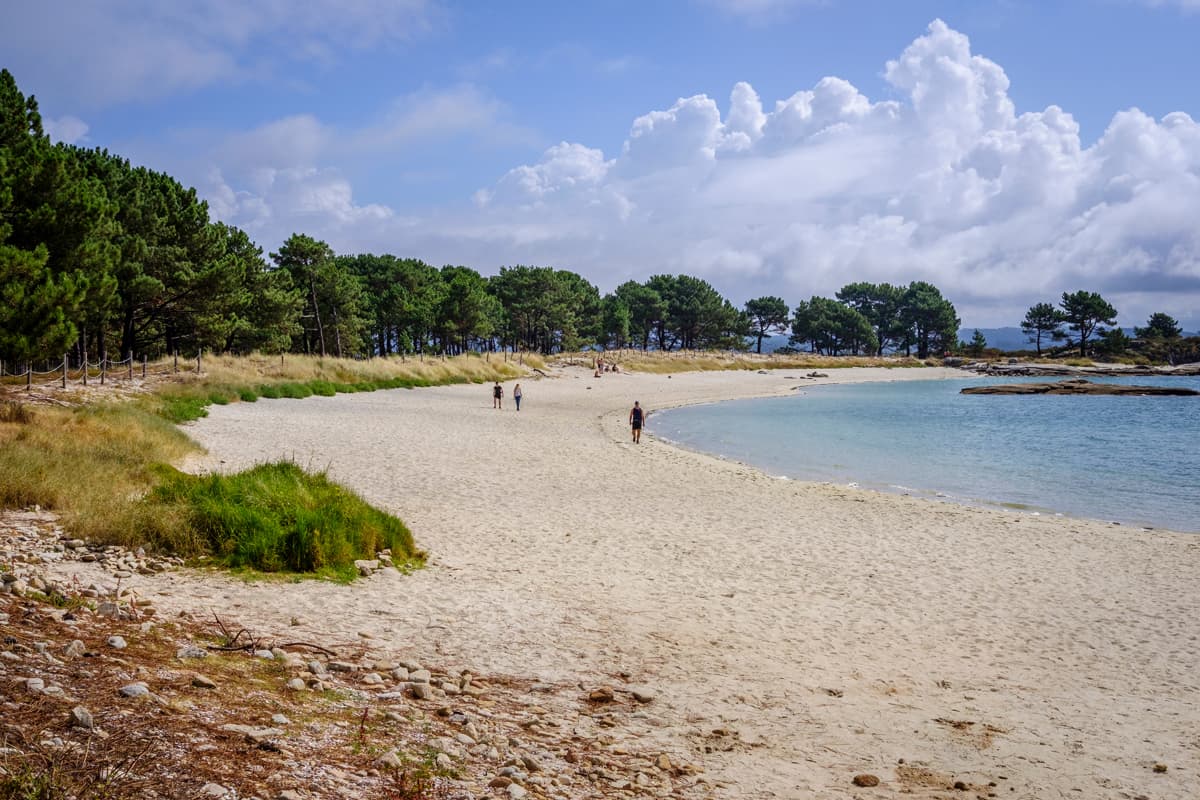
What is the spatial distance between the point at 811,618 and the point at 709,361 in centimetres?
9051

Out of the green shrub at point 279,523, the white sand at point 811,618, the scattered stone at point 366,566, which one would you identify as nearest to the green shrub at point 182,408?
the white sand at point 811,618

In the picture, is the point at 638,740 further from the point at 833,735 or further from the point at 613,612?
the point at 613,612

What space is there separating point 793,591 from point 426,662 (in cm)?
582

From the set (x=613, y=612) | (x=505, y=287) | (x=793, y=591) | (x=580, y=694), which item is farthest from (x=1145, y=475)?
(x=505, y=287)

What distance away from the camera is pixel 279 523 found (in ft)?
31.2

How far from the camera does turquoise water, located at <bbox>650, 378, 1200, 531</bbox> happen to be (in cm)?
2117

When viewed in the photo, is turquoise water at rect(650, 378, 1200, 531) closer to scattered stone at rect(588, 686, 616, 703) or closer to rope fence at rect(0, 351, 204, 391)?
scattered stone at rect(588, 686, 616, 703)

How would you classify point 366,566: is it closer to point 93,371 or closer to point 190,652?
point 190,652

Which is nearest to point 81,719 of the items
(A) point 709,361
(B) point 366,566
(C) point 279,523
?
(B) point 366,566

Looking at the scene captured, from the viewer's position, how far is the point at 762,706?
657 centimetres

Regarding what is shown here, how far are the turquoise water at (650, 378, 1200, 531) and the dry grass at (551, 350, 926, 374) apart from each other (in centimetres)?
3115

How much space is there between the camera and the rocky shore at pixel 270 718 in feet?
12.1

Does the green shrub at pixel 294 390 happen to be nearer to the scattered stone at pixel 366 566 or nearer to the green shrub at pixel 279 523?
the green shrub at pixel 279 523

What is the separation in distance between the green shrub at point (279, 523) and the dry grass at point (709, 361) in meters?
70.9
